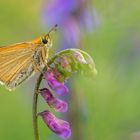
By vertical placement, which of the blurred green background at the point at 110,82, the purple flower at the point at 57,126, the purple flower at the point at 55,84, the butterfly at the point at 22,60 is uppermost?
the blurred green background at the point at 110,82

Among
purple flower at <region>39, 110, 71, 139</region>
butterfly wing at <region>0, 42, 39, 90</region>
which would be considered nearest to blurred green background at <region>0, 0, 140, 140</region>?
butterfly wing at <region>0, 42, 39, 90</region>

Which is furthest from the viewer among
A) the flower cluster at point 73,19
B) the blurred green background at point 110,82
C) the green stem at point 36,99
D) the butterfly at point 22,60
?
the flower cluster at point 73,19

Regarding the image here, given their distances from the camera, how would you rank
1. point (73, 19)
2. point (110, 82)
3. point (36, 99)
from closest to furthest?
point (36, 99), point (110, 82), point (73, 19)

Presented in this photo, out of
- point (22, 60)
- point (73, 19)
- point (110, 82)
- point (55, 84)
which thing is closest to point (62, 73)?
point (55, 84)

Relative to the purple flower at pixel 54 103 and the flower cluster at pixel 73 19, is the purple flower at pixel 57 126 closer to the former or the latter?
the purple flower at pixel 54 103

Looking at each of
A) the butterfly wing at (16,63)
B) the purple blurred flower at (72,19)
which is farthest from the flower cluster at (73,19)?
the butterfly wing at (16,63)

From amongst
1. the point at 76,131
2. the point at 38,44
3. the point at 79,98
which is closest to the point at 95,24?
the point at 79,98

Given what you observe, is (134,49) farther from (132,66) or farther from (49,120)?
(49,120)

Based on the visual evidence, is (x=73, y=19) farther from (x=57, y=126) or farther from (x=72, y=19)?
(x=57, y=126)
